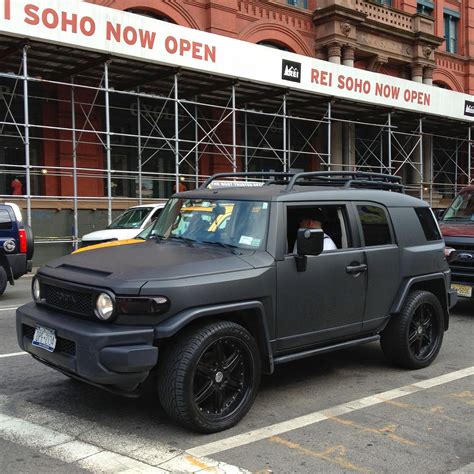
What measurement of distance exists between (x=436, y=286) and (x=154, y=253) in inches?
128

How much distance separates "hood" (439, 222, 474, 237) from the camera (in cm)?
866

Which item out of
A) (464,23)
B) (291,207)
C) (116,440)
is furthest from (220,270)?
(464,23)

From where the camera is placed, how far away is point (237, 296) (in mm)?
4363

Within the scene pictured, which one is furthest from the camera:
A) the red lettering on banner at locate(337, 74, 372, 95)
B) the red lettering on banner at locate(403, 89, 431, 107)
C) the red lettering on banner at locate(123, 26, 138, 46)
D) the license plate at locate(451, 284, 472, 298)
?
the red lettering on banner at locate(403, 89, 431, 107)

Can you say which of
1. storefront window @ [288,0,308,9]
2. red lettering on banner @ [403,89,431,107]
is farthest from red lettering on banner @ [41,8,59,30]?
storefront window @ [288,0,308,9]

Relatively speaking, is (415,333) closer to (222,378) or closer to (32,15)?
(222,378)

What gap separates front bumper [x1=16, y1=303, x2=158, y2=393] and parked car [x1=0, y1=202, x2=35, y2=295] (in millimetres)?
7035

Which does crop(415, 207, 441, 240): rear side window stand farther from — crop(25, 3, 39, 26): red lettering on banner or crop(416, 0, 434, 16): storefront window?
crop(416, 0, 434, 16): storefront window

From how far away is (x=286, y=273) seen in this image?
15.5 feet

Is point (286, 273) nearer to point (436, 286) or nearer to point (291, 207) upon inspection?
point (291, 207)

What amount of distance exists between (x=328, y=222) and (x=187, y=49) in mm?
12630

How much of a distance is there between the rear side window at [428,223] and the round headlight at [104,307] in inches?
142

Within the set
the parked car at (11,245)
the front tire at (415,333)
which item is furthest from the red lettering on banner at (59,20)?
the front tire at (415,333)

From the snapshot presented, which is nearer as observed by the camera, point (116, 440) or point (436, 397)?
point (116, 440)
